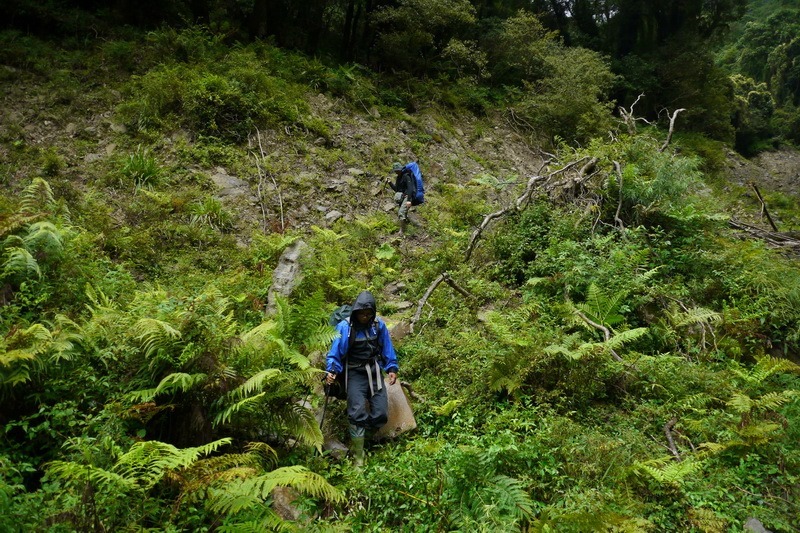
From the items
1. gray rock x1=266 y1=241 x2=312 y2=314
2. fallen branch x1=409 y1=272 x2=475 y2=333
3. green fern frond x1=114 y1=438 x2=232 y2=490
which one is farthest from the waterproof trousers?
gray rock x1=266 y1=241 x2=312 y2=314

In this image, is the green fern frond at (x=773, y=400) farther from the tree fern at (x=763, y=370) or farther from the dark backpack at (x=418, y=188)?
the dark backpack at (x=418, y=188)

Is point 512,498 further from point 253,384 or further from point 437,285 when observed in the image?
point 437,285

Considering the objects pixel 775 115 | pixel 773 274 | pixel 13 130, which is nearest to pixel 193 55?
pixel 13 130

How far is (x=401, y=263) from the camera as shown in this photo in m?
9.37

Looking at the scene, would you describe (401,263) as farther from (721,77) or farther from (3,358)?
(721,77)

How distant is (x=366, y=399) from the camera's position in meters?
5.07

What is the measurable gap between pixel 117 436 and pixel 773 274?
8477 mm

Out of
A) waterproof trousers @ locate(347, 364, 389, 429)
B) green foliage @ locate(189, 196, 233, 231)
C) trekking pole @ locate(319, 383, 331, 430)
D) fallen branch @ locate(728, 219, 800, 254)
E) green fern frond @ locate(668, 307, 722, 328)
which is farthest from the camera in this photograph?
green foliage @ locate(189, 196, 233, 231)

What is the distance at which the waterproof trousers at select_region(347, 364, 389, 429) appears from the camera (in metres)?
4.91

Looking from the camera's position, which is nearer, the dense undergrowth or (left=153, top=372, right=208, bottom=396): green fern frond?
the dense undergrowth

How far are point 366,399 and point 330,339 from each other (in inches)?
30.4

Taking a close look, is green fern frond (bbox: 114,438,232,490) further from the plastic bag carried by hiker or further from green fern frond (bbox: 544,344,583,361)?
green fern frond (bbox: 544,344,583,361)

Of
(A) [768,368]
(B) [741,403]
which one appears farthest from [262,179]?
(A) [768,368]

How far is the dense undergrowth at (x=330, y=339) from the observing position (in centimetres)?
359
